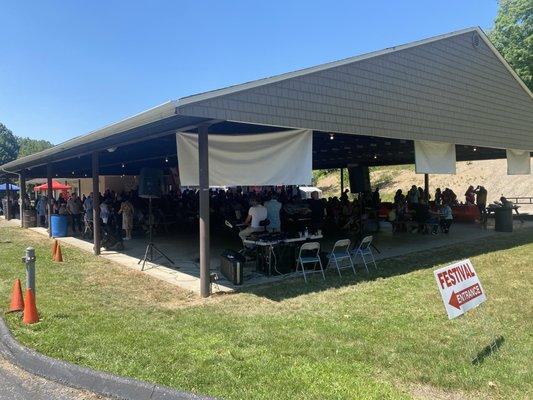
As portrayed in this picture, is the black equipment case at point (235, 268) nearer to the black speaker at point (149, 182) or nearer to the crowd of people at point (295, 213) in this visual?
the black speaker at point (149, 182)

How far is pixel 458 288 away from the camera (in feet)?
14.5

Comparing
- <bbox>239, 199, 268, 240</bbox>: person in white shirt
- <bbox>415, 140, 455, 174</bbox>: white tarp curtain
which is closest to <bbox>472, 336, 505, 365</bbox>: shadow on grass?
<bbox>239, 199, 268, 240</bbox>: person in white shirt

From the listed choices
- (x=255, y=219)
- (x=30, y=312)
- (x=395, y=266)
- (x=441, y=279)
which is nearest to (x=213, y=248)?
(x=255, y=219)

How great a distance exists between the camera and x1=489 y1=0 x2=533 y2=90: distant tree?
23938 millimetres

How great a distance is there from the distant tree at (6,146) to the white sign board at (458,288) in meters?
84.3

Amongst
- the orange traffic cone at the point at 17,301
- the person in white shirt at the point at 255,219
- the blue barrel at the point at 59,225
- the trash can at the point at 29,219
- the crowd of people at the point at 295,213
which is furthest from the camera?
the trash can at the point at 29,219

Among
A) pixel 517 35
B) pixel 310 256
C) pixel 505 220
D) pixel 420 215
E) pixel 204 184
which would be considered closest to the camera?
pixel 204 184

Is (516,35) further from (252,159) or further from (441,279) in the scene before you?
(441,279)


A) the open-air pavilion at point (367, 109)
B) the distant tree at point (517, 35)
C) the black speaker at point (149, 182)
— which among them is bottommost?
the black speaker at point (149, 182)

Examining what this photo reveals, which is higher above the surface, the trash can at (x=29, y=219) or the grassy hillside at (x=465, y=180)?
the grassy hillside at (x=465, y=180)

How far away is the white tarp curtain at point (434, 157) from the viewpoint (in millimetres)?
10945

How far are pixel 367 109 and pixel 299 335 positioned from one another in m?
5.78

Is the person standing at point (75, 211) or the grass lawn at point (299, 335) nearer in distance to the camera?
the grass lawn at point (299, 335)

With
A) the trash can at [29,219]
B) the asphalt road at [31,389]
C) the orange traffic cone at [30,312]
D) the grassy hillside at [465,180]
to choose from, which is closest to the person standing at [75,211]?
the trash can at [29,219]
